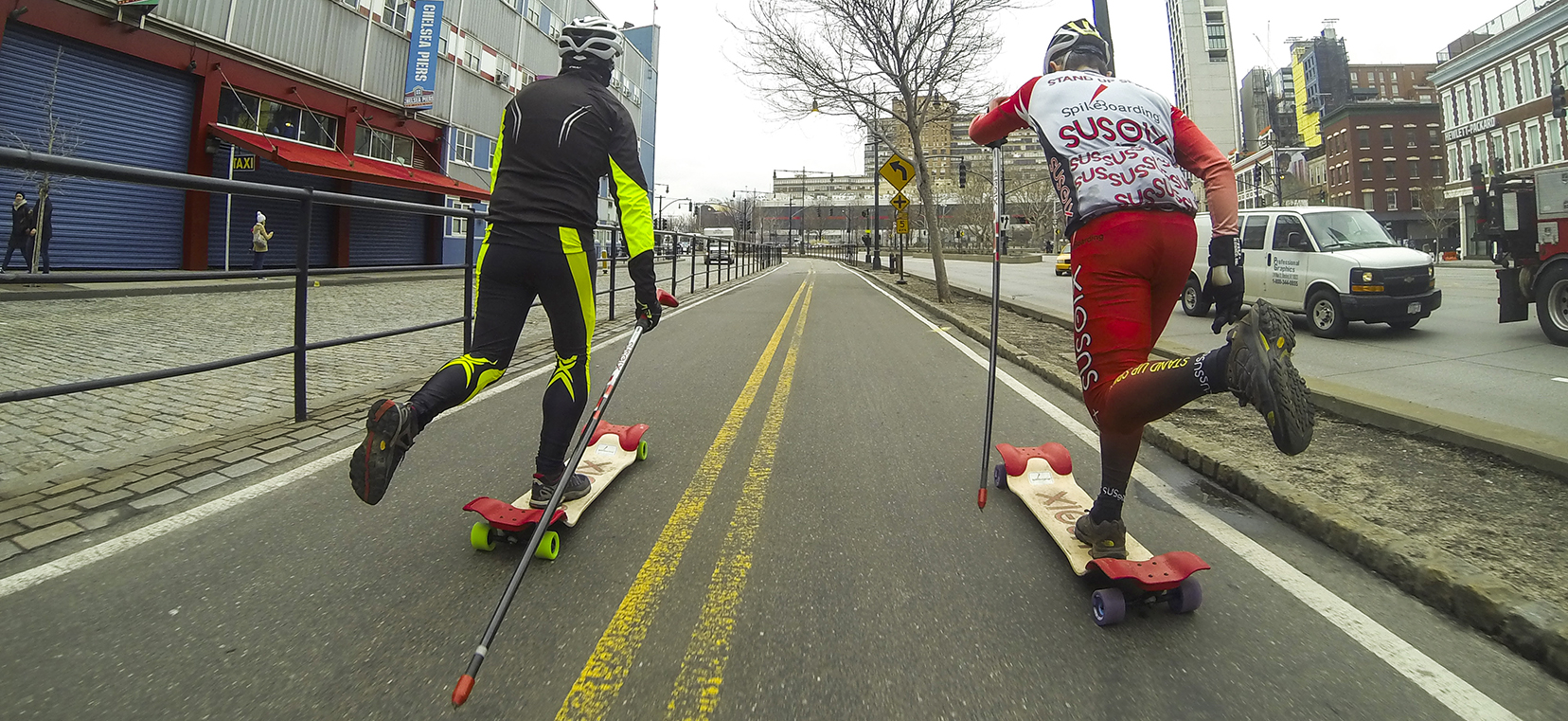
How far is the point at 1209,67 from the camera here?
2372 inches

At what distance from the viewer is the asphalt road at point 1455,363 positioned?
17.8 ft

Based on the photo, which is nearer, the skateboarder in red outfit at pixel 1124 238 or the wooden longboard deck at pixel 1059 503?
the skateboarder in red outfit at pixel 1124 238

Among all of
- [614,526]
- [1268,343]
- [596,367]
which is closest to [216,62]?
[596,367]

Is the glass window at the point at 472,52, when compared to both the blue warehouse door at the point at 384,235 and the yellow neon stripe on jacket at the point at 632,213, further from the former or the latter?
the yellow neon stripe on jacket at the point at 632,213

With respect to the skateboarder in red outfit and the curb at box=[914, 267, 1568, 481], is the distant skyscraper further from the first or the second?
the skateboarder in red outfit

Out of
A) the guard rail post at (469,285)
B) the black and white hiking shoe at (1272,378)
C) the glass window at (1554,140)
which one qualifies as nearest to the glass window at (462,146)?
the guard rail post at (469,285)

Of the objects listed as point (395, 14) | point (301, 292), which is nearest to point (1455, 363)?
point (301, 292)

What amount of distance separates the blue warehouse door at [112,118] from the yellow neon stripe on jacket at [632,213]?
42.8 ft

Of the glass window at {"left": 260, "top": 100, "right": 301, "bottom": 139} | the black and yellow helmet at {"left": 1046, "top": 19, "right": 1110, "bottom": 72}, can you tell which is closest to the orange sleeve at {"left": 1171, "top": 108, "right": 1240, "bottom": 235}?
the black and yellow helmet at {"left": 1046, "top": 19, "right": 1110, "bottom": 72}

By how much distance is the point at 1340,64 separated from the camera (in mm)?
90312

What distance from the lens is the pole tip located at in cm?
167

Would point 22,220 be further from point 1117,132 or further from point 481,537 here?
point 1117,132

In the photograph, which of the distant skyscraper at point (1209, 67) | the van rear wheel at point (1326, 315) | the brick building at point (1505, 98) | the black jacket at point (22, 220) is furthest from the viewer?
the distant skyscraper at point (1209, 67)

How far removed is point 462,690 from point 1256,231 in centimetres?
1309
